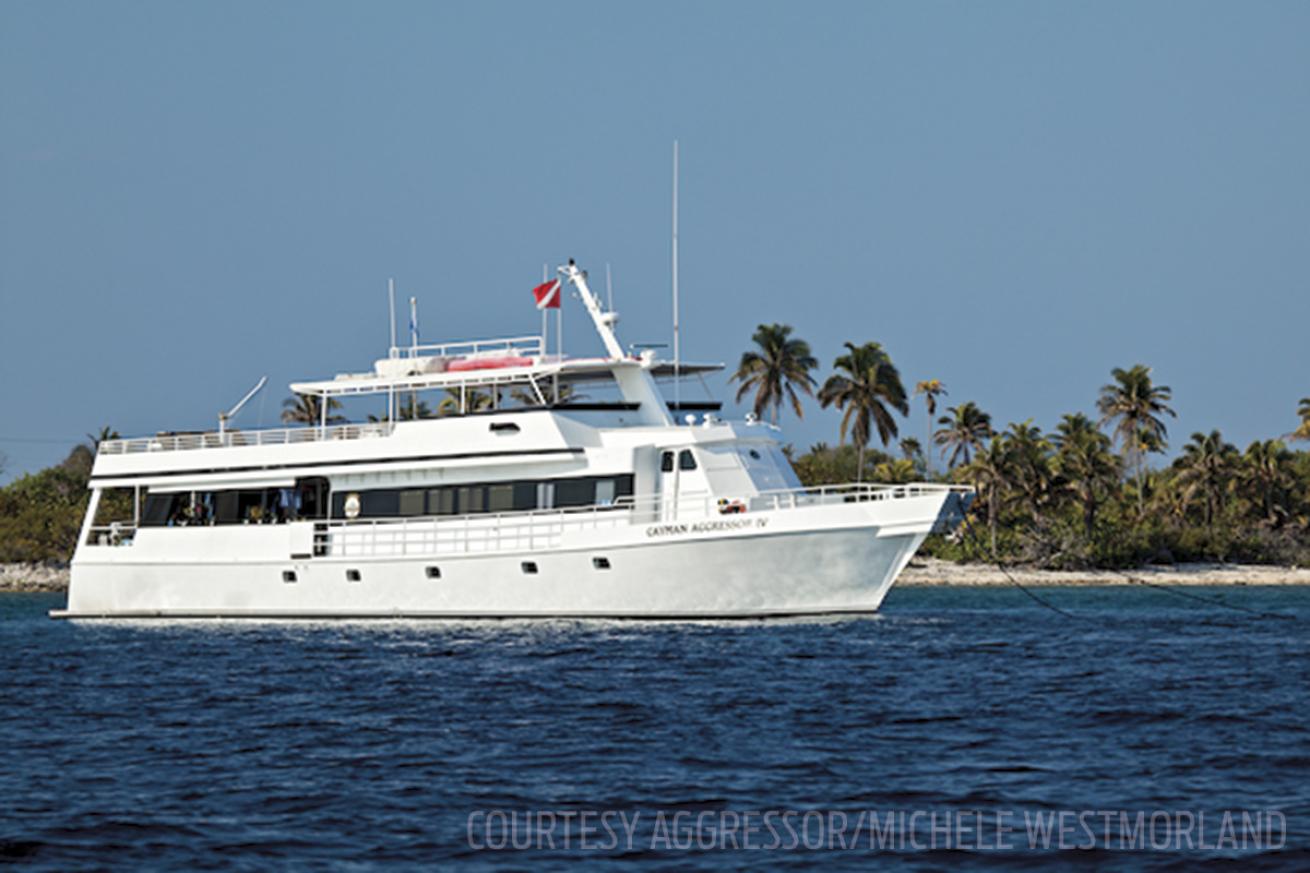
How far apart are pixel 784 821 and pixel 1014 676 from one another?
32.2 feet

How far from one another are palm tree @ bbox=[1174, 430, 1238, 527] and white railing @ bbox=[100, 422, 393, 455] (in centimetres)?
4614

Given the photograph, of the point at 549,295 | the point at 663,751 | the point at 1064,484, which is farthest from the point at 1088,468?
the point at 663,751

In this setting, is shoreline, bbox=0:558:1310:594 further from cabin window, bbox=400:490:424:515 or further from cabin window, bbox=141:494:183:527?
cabin window, bbox=400:490:424:515

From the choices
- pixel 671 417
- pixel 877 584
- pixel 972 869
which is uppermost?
pixel 671 417

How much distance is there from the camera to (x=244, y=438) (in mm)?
33969

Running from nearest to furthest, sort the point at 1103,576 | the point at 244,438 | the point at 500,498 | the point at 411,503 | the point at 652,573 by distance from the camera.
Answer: the point at 652,573 → the point at 500,498 → the point at 411,503 → the point at 244,438 → the point at 1103,576

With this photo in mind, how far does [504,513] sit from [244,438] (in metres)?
7.26

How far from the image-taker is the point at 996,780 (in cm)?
1310

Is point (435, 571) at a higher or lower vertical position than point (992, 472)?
lower

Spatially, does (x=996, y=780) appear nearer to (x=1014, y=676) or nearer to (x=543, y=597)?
(x=1014, y=676)

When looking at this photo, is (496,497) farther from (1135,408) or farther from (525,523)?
(1135,408)

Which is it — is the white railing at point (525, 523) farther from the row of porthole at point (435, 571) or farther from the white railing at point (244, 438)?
the white railing at point (244, 438)

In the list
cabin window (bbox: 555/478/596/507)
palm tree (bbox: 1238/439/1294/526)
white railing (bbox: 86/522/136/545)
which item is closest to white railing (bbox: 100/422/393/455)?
white railing (bbox: 86/522/136/545)

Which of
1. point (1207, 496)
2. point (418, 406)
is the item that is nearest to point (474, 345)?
point (418, 406)
